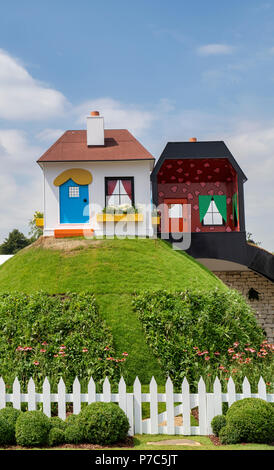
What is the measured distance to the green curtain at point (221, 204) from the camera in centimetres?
2305

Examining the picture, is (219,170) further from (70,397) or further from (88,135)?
(70,397)

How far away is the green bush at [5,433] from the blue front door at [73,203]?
10895mm

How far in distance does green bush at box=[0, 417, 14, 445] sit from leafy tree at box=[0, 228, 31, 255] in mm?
46432

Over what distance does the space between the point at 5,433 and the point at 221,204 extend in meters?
16.2

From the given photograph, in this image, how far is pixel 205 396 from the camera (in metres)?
9.46

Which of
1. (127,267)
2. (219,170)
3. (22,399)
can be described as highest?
(219,170)

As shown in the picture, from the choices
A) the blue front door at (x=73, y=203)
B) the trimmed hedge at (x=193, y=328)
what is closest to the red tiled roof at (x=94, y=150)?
the blue front door at (x=73, y=203)

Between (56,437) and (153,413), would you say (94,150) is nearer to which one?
(153,413)

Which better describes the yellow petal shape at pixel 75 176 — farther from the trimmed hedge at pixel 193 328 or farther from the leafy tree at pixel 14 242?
the leafy tree at pixel 14 242

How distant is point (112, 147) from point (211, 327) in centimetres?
949

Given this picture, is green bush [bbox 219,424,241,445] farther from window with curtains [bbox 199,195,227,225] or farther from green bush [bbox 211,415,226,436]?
window with curtains [bbox 199,195,227,225]

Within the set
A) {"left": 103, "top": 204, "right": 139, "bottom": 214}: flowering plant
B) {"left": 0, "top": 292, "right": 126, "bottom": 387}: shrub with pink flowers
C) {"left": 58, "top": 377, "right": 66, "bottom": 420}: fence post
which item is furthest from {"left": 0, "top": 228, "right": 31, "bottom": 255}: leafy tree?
{"left": 58, "top": 377, "right": 66, "bottom": 420}: fence post

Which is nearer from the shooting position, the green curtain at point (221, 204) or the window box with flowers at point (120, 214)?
the window box with flowers at point (120, 214)

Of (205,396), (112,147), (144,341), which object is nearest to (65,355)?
(144,341)
